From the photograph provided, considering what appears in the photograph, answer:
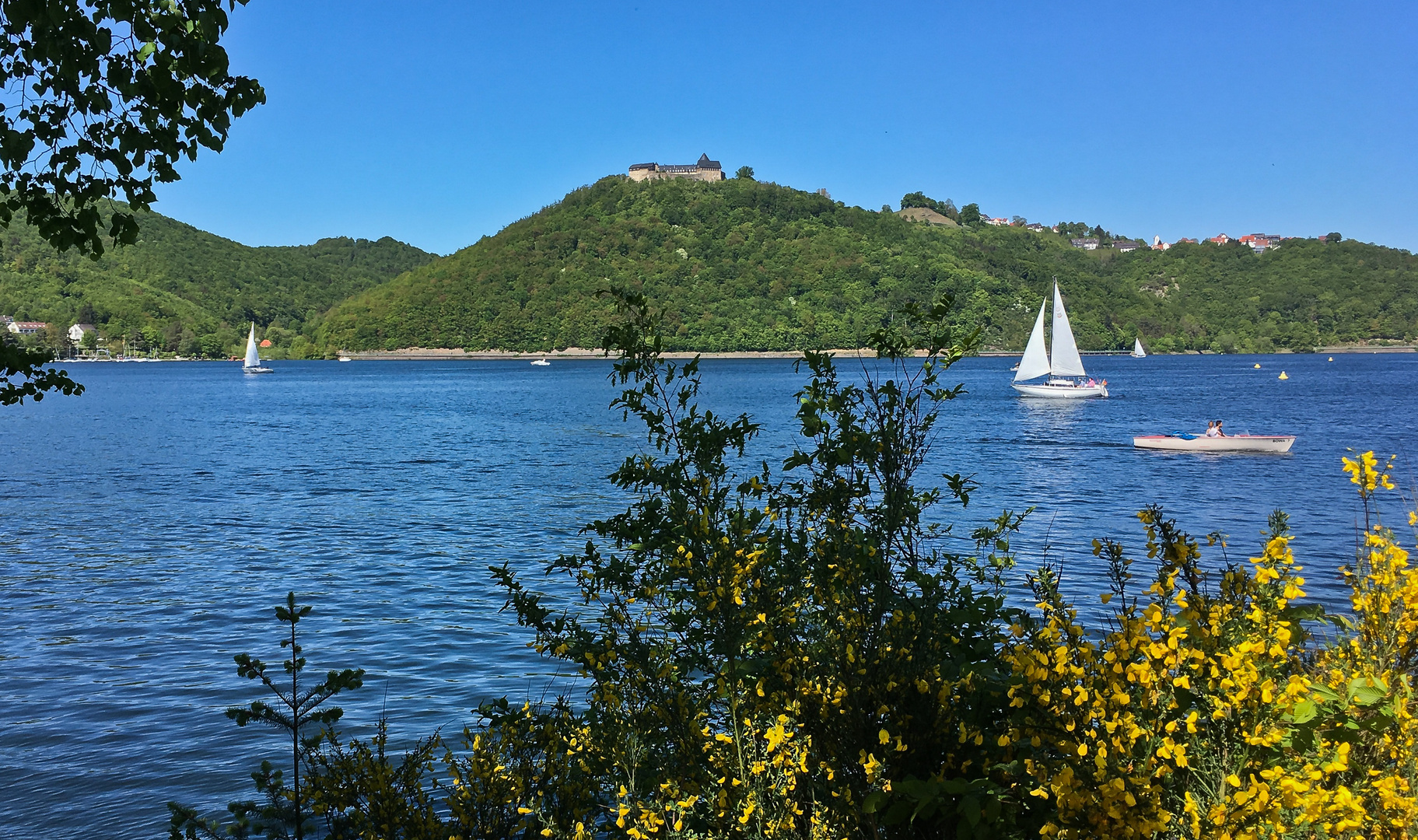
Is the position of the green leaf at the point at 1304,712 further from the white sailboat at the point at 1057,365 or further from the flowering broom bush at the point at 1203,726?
the white sailboat at the point at 1057,365

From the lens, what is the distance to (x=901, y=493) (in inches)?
150

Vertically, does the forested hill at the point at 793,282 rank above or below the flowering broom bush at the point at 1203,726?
above

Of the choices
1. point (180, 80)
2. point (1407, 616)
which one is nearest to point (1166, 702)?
point (1407, 616)

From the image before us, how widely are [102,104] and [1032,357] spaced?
68.2 meters

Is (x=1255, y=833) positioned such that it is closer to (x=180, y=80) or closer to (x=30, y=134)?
(x=180, y=80)

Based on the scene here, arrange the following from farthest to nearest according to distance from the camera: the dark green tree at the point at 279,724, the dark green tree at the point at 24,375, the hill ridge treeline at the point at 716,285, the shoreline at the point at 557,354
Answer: the shoreline at the point at 557,354
the hill ridge treeline at the point at 716,285
the dark green tree at the point at 24,375
the dark green tree at the point at 279,724

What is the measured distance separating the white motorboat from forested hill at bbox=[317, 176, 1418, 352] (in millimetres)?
114480

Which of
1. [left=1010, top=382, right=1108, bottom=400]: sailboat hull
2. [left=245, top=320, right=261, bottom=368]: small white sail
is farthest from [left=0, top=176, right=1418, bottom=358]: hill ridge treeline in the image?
[left=1010, top=382, right=1108, bottom=400]: sailboat hull

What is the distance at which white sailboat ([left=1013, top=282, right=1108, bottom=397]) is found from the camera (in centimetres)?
6322

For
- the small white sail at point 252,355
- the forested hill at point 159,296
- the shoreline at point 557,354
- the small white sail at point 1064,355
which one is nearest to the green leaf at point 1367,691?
the small white sail at point 1064,355

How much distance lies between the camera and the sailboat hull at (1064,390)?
65.4 meters

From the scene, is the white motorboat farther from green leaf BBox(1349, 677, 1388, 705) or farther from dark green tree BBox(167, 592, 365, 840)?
dark green tree BBox(167, 592, 365, 840)

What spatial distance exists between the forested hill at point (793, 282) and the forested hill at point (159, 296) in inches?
579

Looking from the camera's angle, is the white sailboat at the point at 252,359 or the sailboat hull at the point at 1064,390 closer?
the sailboat hull at the point at 1064,390
